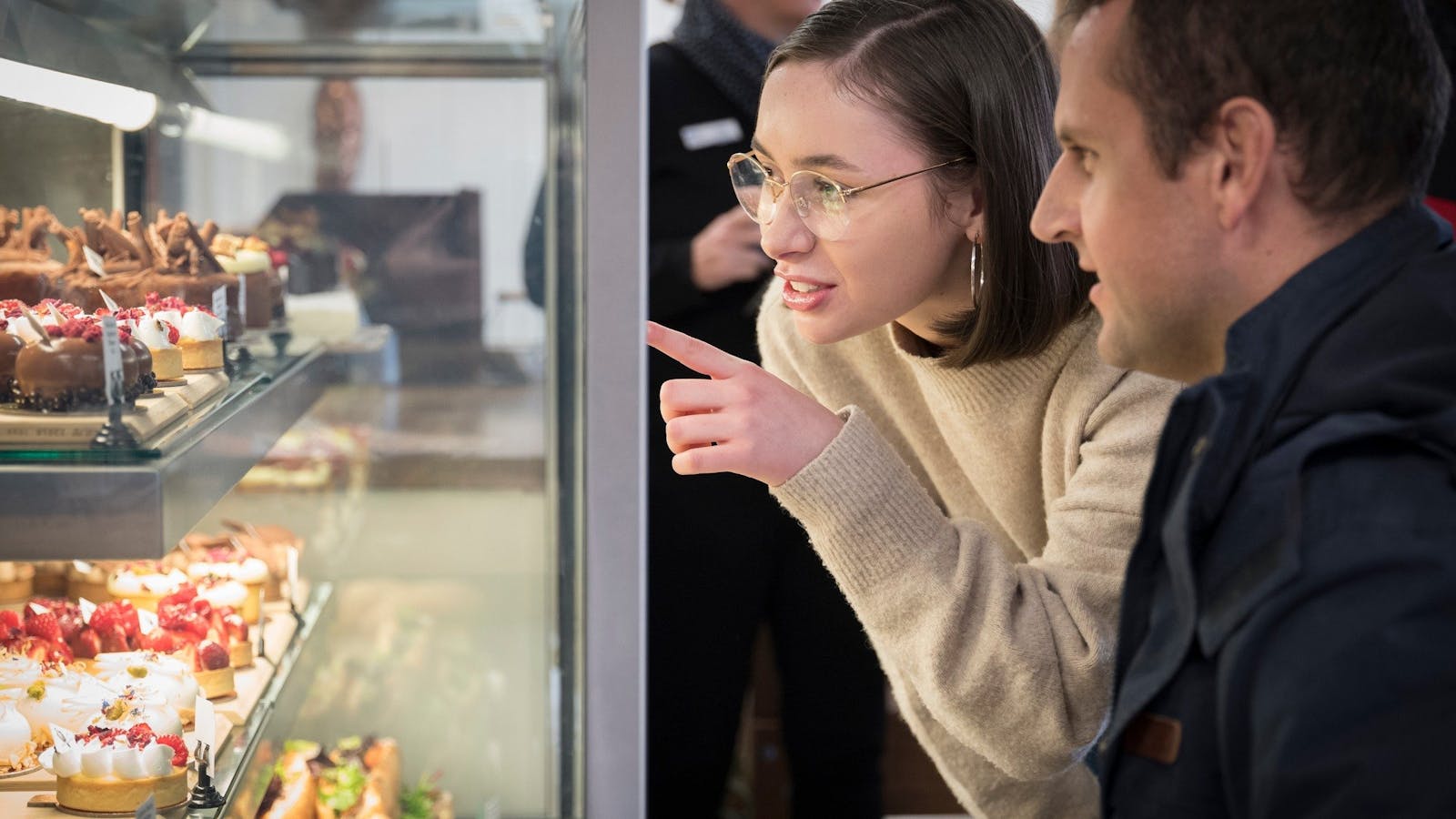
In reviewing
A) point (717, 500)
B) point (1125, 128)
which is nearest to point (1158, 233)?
point (1125, 128)

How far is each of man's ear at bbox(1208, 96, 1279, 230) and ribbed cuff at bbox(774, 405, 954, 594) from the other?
34 cm

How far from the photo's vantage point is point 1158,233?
81cm

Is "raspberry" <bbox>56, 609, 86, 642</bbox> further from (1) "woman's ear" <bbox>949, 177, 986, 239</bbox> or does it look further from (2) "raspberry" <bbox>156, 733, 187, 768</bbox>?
(1) "woman's ear" <bbox>949, 177, 986, 239</bbox>

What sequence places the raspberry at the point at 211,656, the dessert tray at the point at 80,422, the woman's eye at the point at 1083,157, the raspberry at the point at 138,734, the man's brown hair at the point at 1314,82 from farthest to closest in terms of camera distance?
the raspberry at the point at 211,656 < the raspberry at the point at 138,734 < the dessert tray at the point at 80,422 < the woman's eye at the point at 1083,157 < the man's brown hair at the point at 1314,82

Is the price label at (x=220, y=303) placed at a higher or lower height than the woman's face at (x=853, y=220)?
lower

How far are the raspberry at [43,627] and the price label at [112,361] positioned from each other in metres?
0.36

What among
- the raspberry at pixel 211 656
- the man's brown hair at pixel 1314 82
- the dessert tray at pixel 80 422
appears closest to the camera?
the man's brown hair at pixel 1314 82

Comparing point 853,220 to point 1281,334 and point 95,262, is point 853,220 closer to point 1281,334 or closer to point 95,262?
point 1281,334

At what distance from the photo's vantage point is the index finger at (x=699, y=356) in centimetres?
103

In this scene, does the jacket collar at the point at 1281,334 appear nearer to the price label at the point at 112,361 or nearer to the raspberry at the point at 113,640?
the price label at the point at 112,361

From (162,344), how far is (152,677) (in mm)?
372

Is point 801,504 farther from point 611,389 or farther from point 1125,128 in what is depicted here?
point 1125,128

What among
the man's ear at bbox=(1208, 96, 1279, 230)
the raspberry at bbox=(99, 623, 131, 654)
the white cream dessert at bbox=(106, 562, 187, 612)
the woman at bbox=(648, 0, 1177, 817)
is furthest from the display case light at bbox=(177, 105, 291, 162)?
the man's ear at bbox=(1208, 96, 1279, 230)

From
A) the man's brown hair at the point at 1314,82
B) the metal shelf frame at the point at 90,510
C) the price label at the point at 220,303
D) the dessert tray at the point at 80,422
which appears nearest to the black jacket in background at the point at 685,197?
the price label at the point at 220,303
